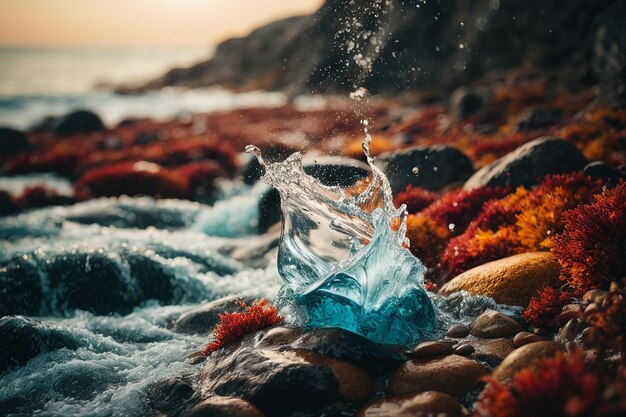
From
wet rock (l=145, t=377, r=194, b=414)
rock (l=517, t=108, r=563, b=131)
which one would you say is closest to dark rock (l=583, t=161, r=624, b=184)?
wet rock (l=145, t=377, r=194, b=414)

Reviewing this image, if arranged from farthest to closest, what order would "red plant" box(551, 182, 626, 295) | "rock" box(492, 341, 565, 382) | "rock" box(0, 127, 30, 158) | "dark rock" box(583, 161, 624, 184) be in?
"rock" box(0, 127, 30, 158)
"dark rock" box(583, 161, 624, 184)
"red plant" box(551, 182, 626, 295)
"rock" box(492, 341, 565, 382)

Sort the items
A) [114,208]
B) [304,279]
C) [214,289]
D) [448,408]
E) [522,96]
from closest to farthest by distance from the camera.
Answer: [448,408], [304,279], [214,289], [114,208], [522,96]

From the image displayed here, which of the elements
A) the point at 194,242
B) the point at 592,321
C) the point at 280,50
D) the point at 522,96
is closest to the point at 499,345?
the point at 592,321

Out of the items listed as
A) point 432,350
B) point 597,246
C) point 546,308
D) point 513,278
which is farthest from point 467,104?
point 432,350

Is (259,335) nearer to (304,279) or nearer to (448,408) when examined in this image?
(304,279)

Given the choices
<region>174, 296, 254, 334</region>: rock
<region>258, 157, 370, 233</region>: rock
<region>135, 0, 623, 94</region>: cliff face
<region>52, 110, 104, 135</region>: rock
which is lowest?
<region>174, 296, 254, 334</region>: rock

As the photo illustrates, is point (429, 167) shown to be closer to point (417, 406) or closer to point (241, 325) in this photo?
point (241, 325)

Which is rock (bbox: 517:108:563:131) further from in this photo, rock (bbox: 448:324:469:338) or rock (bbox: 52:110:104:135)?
rock (bbox: 52:110:104:135)

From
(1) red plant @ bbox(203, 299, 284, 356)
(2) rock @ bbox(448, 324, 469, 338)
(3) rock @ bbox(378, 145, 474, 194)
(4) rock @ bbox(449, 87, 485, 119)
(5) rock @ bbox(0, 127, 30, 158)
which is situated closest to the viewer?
(2) rock @ bbox(448, 324, 469, 338)
